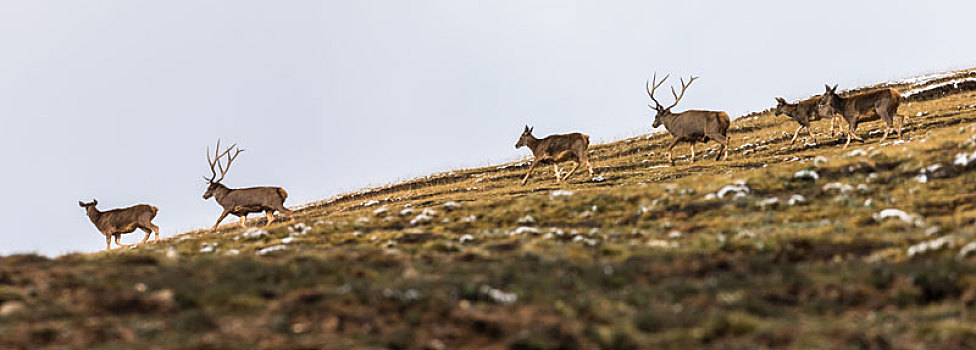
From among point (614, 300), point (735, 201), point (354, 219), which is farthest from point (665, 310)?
point (354, 219)

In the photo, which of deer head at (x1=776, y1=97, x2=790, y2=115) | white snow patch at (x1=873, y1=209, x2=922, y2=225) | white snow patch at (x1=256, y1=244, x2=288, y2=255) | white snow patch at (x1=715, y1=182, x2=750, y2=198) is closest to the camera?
white snow patch at (x1=873, y1=209, x2=922, y2=225)

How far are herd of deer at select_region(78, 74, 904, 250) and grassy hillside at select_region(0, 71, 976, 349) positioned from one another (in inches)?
376

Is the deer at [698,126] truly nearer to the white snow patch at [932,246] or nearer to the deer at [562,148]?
the deer at [562,148]

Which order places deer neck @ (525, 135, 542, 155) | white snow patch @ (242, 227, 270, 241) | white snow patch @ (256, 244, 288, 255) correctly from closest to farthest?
white snow patch @ (256, 244, 288, 255) → white snow patch @ (242, 227, 270, 241) → deer neck @ (525, 135, 542, 155)

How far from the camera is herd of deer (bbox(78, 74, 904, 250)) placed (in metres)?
32.0

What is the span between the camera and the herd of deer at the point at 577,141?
31969 millimetres

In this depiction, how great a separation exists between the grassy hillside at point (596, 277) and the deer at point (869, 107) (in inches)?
512

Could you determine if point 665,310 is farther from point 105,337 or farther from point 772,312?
point 105,337

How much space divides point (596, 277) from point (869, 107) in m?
29.9

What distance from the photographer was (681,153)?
4791 centimetres

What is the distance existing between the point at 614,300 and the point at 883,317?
12.4 feet

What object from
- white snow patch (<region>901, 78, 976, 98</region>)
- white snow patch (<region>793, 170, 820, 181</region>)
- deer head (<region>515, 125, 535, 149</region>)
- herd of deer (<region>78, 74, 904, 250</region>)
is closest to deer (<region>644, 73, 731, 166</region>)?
herd of deer (<region>78, 74, 904, 250</region>)

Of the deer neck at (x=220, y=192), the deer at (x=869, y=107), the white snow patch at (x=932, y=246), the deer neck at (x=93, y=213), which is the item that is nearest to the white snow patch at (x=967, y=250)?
the white snow patch at (x=932, y=246)

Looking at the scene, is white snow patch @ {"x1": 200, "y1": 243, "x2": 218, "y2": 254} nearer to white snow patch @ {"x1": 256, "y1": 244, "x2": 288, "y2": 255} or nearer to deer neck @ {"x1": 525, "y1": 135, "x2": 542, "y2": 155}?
white snow patch @ {"x1": 256, "y1": 244, "x2": 288, "y2": 255}
